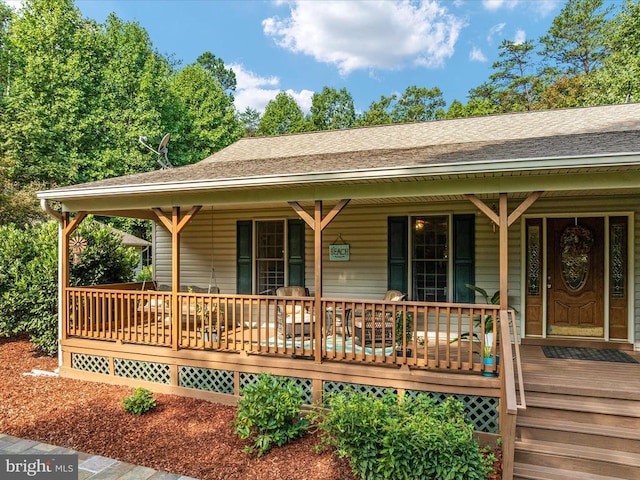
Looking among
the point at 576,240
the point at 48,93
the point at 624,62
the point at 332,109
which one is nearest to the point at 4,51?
the point at 48,93

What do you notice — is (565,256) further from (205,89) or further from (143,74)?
(205,89)

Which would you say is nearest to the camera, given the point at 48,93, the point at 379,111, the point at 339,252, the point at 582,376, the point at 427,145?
the point at 582,376

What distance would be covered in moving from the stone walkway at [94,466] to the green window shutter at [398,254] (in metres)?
4.59

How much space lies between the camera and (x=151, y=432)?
15.9 feet

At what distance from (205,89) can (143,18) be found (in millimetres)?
5581

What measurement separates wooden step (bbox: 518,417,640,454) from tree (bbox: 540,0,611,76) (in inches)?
986

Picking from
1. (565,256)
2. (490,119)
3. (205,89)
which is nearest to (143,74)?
(205,89)

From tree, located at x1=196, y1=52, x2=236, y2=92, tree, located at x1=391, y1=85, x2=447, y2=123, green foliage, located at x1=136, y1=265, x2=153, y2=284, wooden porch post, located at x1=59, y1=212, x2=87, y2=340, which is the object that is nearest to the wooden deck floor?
wooden porch post, located at x1=59, y1=212, x2=87, y2=340

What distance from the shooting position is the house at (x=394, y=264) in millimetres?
4586

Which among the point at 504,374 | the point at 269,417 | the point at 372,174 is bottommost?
the point at 269,417

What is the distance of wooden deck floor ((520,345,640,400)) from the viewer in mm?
4301

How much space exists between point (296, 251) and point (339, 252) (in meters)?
0.91

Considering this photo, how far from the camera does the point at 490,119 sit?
9156mm

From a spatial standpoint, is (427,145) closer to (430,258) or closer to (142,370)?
(430,258)
